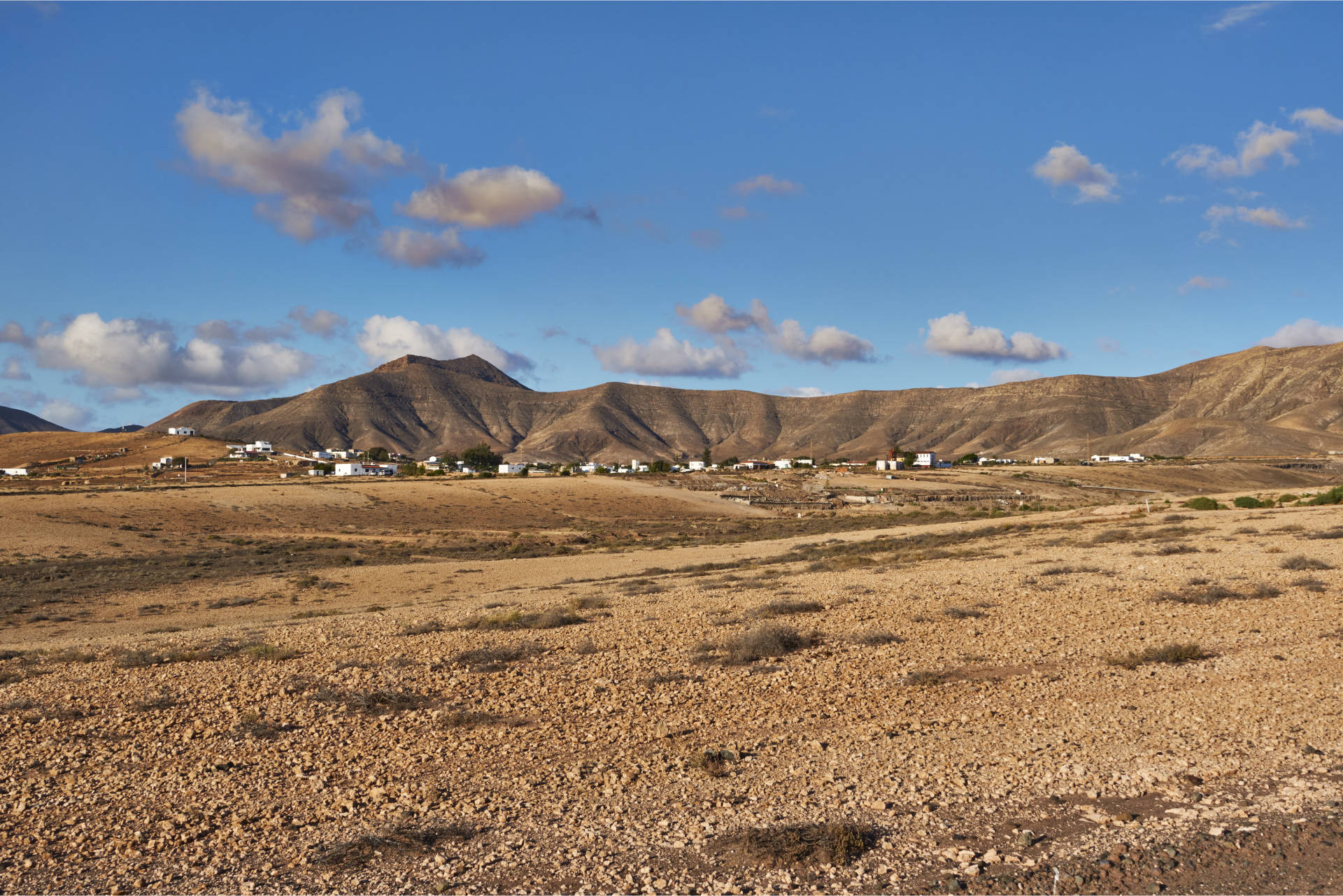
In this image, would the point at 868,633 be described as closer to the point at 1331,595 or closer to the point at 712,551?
the point at 1331,595

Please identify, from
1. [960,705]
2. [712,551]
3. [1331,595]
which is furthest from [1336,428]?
[960,705]

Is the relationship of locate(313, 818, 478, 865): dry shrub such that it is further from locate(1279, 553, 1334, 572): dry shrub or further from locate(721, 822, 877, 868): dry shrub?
locate(1279, 553, 1334, 572): dry shrub

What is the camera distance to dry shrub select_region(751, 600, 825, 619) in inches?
544

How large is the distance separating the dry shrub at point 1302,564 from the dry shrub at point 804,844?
1536 centimetres

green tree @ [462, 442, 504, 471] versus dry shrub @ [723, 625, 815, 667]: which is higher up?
green tree @ [462, 442, 504, 471]

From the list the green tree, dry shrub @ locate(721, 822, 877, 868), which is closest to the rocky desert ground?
dry shrub @ locate(721, 822, 877, 868)

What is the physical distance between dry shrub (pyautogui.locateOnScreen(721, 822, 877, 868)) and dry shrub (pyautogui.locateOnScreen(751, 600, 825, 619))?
25.7 feet

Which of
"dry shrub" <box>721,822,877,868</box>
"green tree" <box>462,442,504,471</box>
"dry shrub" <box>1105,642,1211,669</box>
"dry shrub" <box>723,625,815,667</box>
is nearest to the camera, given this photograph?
"dry shrub" <box>721,822,877,868</box>

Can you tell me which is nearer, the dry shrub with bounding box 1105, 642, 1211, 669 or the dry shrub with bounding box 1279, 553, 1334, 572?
the dry shrub with bounding box 1105, 642, 1211, 669

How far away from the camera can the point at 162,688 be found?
9.52 metres

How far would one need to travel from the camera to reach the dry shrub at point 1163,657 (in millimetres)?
9836

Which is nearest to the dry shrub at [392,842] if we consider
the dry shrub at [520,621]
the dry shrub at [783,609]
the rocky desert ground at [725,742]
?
the rocky desert ground at [725,742]

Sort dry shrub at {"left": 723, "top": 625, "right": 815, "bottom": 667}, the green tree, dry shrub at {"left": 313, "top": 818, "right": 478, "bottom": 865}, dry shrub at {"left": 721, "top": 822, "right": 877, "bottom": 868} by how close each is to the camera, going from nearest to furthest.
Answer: dry shrub at {"left": 721, "top": 822, "right": 877, "bottom": 868}
dry shrub at {"left": 313, "top": 818, "right": 478, "bottom": 865}
dry shrub at {"left": 723, "top": 625, "right": 815, "bottom": 667}
the green tree

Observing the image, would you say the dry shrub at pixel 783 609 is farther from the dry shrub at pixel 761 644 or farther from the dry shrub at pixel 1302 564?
the dry shrub at pixel 1302 564
